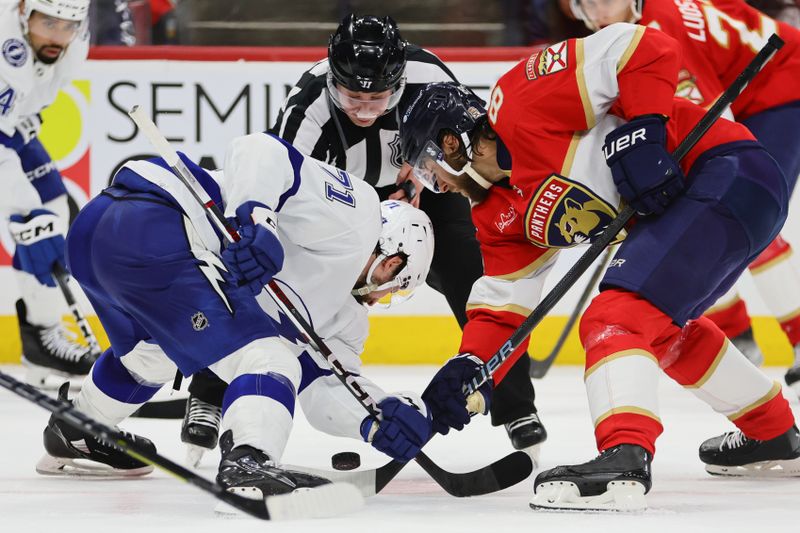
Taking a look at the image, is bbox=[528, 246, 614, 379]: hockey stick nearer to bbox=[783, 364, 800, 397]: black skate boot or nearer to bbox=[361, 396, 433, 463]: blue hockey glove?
bbox=[783, 364, 800, 397]: black skate boot

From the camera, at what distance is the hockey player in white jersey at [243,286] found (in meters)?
2.34

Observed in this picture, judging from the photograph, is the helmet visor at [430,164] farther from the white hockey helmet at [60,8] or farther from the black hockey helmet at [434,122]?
the white hockey helmet at [60,8]

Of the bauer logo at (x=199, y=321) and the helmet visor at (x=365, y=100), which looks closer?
the bauer logo at (x=199, y=321)

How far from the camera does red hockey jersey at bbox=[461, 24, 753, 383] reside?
102 inches

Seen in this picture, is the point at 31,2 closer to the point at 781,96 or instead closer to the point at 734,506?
the point at 781,96

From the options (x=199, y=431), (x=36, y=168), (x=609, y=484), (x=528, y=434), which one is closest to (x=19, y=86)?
(x=36, y=168)

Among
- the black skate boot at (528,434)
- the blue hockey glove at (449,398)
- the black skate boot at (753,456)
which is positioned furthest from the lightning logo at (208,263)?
the black skate boot at (753,456)

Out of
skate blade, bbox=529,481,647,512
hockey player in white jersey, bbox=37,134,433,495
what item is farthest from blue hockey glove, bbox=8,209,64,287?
skate blade, bbox=529,481,647,512

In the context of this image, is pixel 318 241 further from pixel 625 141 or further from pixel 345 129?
pixel 345 129

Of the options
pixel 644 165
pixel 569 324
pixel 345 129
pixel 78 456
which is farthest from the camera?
pixel 569 324

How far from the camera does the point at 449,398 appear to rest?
261 centimetres

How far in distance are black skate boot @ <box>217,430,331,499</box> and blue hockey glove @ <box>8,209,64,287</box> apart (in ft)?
8.16

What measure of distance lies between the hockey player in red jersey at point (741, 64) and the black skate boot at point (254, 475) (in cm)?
214

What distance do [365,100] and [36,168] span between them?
1.94 metres
